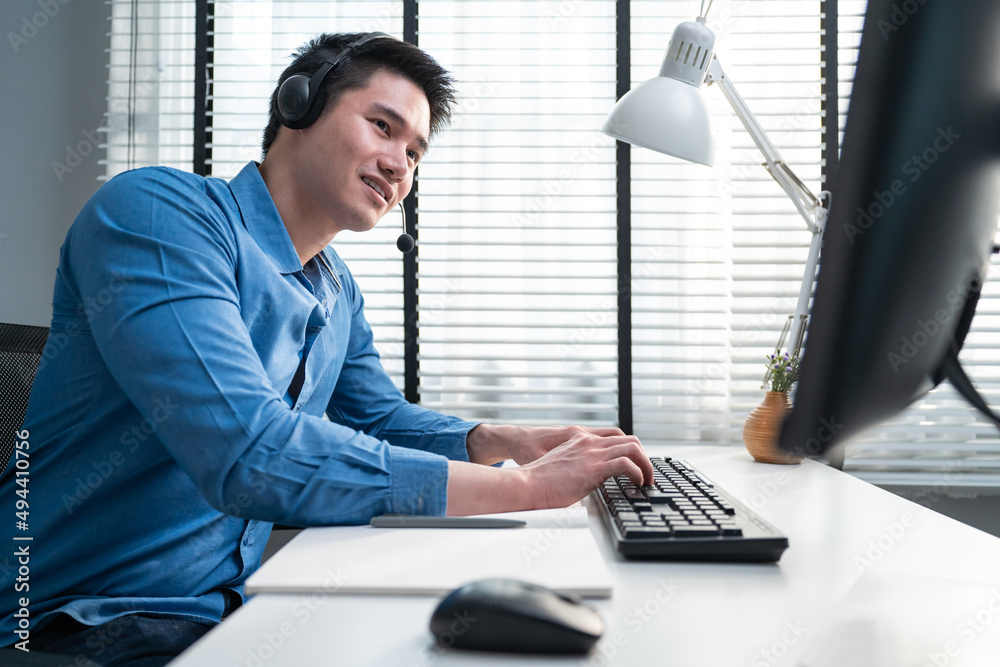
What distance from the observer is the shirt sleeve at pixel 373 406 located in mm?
1107

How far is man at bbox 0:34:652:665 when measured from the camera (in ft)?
2.05

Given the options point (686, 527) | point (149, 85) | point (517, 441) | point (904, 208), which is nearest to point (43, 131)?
point (149, 85)

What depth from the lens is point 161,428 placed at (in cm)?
62

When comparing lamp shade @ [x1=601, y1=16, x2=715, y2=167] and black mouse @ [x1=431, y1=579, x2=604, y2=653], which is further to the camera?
lamp shade @ [x1=601, y1=16, x2=715, y2=167]

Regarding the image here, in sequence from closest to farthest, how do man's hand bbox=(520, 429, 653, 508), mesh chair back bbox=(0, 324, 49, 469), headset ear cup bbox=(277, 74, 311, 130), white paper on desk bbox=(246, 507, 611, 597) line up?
white paper on desk bbox=(246, 507, 611, 597)
man's hand bbox=(520, 429, 653, 508)
mesh chair back bbox=(0, 324, 49, 469)
headset ear cup bbox=(277, 74, 311, 130)

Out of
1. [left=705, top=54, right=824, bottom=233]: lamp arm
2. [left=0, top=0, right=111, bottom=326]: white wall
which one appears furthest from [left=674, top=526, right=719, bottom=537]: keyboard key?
[left=0, top=0, right=111, bottom=326]: white wall

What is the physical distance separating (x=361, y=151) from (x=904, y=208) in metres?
0.80

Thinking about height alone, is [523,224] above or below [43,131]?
below

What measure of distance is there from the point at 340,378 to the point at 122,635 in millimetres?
585

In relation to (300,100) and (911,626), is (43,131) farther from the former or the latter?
(911,626)

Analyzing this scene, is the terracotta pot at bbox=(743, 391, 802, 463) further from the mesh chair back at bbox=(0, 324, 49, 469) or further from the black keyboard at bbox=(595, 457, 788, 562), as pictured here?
the mesh chair back at bbox=(0, 324, 49, 469)

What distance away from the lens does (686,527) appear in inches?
23.4

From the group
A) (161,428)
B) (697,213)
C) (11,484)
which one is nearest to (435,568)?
(161,428)

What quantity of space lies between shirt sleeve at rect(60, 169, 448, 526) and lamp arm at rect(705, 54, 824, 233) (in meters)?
1.01
